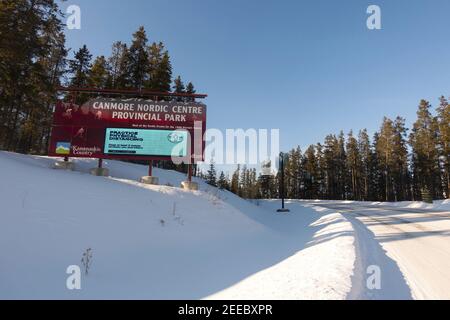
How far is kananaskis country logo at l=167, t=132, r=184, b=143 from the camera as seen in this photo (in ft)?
46.9

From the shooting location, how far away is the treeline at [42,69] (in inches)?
774

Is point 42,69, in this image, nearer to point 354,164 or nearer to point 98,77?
point 98,77

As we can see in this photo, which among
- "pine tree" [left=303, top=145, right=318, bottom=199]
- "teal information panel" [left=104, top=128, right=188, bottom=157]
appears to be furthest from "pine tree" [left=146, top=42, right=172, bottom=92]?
"pine tree" [left=303, top=145, right=318, bottom=199]

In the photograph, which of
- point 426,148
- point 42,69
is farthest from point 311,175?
point 42,69

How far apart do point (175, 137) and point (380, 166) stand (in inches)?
2336

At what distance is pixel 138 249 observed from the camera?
826 centimetres

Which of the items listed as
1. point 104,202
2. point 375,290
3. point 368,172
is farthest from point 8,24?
point 368,172

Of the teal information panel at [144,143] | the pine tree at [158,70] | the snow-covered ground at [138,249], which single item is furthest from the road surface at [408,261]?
the pine tree at [158,70]

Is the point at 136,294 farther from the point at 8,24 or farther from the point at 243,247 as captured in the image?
the point at 8,24

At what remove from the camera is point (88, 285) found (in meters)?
5.99

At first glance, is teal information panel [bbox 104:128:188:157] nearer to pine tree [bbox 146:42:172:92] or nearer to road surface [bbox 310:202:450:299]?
road surface [bbox 310:202:450:299]

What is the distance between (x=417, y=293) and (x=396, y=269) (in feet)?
5.42

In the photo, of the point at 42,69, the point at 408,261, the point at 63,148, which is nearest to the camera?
the point at 408,261

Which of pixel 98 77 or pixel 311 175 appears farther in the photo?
pixel 311 175
